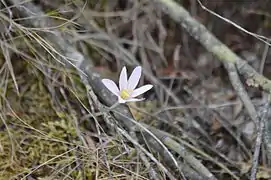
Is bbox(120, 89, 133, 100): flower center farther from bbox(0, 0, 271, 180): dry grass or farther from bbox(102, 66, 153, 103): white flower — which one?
bbox(0, 0, 271, 180): dry grass

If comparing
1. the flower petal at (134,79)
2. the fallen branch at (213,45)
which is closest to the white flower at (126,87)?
the flower petal at (134,79)

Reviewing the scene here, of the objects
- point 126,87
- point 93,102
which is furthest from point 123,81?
point 93,102

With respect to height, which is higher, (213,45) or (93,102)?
(213,45)

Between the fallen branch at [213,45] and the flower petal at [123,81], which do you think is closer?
the flower petal at [123,81]

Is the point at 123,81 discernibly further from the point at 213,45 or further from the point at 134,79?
the point at 213,45

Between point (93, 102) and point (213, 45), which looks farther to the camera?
point (213, 45)

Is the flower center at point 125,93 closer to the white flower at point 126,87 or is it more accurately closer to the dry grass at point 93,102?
the white flower at point 126,87

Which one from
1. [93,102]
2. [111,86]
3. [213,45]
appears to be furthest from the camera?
[213,45]

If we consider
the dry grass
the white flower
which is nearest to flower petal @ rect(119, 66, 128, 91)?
the white flower

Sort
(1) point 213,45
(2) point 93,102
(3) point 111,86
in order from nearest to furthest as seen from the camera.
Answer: (3) point 111,86 < (2) point 93,102 < (1) point 213,45

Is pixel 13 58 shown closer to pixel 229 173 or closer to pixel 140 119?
pixel 140 119

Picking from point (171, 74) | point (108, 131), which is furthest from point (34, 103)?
point (171, 74)
